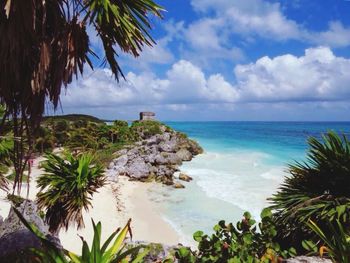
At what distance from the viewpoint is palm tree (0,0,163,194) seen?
12.0 feet

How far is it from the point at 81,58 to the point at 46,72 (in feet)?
1.99

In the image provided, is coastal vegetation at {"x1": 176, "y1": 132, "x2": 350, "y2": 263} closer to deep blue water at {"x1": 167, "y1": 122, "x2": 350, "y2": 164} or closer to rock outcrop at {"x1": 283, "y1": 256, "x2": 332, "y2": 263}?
rock outcrop at {"x1": 283, "y1": 256, "x2": 332, "y2": 263}

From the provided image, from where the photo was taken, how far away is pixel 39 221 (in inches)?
292

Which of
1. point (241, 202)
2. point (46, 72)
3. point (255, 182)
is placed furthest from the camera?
point (255, 182)

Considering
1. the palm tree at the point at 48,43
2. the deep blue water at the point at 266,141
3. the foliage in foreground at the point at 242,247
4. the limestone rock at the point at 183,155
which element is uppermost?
the palm tree at the point at 48,43

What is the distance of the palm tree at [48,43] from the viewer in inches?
144

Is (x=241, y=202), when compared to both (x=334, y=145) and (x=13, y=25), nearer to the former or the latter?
(x=334, y=145)

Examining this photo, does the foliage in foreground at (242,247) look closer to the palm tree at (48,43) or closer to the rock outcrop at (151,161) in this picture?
the palm tree at (48,43)

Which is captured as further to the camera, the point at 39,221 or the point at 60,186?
the point at 60,186

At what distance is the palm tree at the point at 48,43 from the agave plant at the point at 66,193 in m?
3.83

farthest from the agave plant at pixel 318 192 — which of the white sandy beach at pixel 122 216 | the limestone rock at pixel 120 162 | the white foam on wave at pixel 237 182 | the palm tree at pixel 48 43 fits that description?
the limestone rock at pixel 120 162

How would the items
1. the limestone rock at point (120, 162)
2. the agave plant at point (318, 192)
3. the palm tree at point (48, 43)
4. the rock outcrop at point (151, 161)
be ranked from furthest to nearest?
1. the limestone rock at point (120, 162)
2. the rock outcrop at point (151, 161)
3. the agave plant at point (318, 192)
4. the palm tree at point (48, 43)

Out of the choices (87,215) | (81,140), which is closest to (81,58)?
(87,215)

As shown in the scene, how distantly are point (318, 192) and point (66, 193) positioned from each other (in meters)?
5.63
